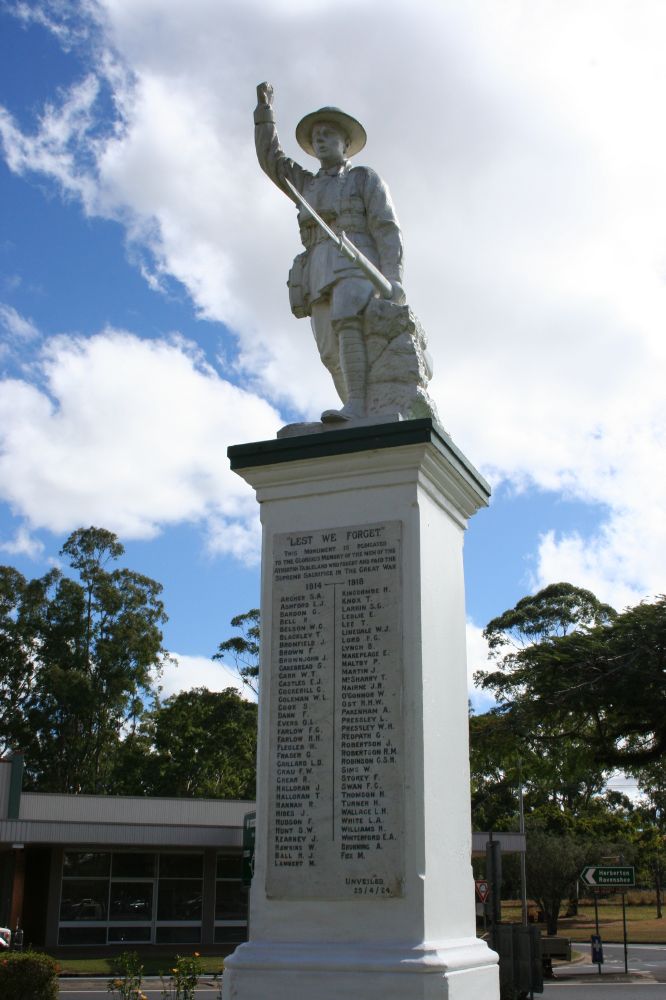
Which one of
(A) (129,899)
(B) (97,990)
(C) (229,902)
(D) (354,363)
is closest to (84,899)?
(A) (129,899)

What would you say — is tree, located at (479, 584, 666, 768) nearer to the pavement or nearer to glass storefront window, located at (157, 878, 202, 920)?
the pavement

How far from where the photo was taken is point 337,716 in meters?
5.45

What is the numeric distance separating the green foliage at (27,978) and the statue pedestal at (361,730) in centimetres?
1115

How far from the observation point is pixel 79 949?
100ft

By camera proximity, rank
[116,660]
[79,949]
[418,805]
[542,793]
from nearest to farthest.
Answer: [418,805] < [79,949] < [116,660] < [542,793]

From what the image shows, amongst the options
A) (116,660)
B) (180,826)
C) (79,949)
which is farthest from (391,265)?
(116,660)

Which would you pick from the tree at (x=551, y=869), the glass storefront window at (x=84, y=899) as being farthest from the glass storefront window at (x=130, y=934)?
the tree at (x=551, y=869)

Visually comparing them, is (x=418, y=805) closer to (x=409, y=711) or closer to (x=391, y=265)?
(x=409, y=711)

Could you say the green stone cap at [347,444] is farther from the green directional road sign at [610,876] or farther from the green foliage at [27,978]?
the green directional road sign at [610,876]

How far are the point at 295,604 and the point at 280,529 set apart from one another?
472mm

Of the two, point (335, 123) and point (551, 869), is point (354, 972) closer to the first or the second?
point (335, 123)

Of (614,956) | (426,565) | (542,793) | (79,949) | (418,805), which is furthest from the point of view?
(542,793)

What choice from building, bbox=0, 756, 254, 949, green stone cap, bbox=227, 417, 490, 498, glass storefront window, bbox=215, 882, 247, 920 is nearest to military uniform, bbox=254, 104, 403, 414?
green stone cap, bbox=227, 417, 490, 498

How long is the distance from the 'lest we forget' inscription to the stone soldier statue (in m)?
0.97
